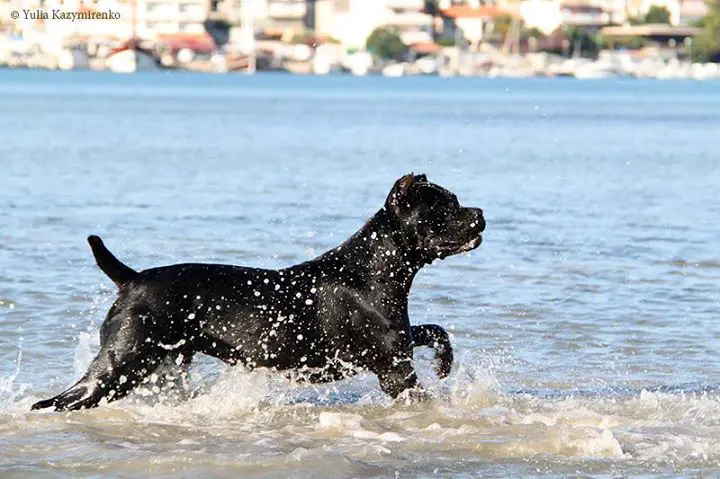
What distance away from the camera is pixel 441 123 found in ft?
172

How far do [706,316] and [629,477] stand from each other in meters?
4.99

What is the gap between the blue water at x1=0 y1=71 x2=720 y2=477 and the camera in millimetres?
7586

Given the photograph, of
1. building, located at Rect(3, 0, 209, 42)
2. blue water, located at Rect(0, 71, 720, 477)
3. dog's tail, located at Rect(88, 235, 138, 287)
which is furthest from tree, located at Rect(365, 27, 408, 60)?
dog's tail, located at Rect(88, 235, 138, 287)

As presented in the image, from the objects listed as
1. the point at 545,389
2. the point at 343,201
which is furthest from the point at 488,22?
the point at 545,389

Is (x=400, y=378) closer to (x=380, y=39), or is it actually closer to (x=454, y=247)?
(x=454, y=247)

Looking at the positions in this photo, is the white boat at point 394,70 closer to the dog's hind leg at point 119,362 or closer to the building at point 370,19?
the building at point 370,19

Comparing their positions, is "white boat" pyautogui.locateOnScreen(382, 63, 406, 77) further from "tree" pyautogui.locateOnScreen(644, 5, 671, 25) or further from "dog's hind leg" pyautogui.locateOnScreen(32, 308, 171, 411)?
"dog's hind leg" pyautogui.locateOnScreen(32, 308, 171, 411)

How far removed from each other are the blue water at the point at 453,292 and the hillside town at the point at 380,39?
134 metres

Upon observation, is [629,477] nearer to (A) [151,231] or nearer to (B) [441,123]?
(A) [151,231]

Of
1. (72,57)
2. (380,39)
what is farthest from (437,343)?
(72,57)

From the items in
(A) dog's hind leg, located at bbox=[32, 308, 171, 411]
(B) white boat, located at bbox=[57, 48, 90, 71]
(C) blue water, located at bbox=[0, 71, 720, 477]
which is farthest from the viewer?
(B) white boat, located at bbox=[57, 48, 90, 71]

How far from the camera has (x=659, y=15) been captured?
18488 cm

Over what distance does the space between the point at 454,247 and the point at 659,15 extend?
597 feet

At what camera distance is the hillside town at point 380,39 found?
167 m
